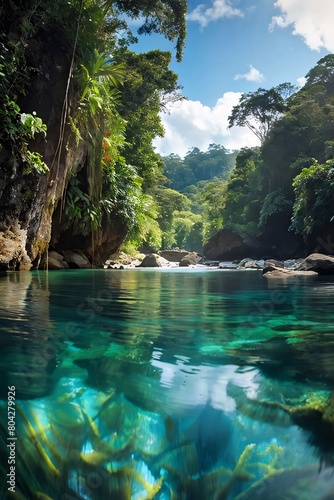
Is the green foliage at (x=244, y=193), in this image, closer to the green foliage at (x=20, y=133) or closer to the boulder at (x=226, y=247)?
the boulder at (x=226, y=247)

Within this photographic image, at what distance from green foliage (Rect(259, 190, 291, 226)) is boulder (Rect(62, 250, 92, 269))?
60.2 feet

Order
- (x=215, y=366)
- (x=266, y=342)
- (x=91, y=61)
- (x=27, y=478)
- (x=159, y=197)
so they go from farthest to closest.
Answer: (x=159, y=197) → (x=91, y=61) → (x=266, y=342) → (x=215, y=366) → (x=27, y=478)

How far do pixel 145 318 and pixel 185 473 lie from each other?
192 centimetres

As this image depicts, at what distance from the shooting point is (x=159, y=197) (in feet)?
104

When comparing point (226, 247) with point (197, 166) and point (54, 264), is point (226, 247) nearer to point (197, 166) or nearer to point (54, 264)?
point (54, 264)

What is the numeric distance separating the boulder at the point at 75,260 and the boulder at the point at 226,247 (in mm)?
20467

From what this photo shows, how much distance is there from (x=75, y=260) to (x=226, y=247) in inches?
880

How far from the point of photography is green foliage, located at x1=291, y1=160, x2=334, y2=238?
18766mm

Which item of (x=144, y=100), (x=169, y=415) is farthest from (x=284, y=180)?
(x=169, y=415)

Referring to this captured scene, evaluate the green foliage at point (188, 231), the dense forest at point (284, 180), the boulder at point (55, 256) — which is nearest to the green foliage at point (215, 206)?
the dense forest at point (284, 180)

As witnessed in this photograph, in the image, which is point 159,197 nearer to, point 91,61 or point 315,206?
point 315,206

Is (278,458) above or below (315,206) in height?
below

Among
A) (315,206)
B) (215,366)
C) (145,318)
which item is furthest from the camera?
(315,206)

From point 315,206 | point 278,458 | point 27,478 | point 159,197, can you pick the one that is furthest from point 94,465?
point 159,197
